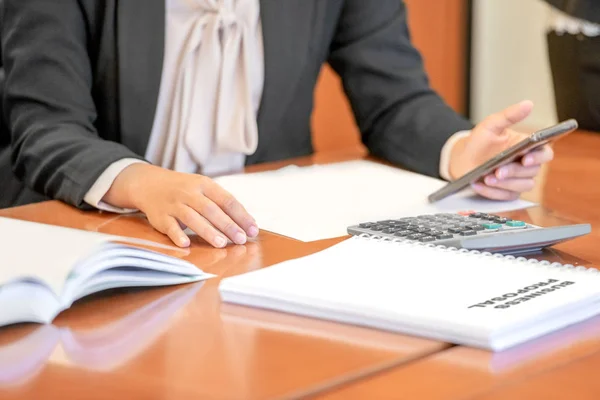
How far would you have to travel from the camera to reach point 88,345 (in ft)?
1.98

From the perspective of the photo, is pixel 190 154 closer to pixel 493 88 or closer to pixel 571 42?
pixel 571 42

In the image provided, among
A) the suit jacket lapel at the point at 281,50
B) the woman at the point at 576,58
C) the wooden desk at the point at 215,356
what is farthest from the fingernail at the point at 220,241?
the woman at the point at 576,58

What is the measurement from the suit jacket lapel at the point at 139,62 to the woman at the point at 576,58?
71cm

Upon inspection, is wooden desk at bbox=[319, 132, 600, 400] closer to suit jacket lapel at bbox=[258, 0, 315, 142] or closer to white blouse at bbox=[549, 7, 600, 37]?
suit jacket lapel at bbox=[258, 0, 315, 142]

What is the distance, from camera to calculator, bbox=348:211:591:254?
789 mm

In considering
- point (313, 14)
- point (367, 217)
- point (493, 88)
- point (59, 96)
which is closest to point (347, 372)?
point (367, 217)

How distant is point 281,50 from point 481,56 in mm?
1485

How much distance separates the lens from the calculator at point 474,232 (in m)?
0.79

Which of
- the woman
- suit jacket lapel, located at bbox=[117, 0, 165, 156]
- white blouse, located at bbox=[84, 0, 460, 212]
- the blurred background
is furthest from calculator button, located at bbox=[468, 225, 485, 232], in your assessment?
the blurred background

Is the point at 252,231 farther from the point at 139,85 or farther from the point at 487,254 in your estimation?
the point at 139,85

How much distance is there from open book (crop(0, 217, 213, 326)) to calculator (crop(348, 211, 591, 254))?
0.57 ft

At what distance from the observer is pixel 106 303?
2.26 feet

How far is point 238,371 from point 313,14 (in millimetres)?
855

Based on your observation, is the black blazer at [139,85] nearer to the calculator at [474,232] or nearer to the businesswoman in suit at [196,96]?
the businesswoman in suit at [196,96]
